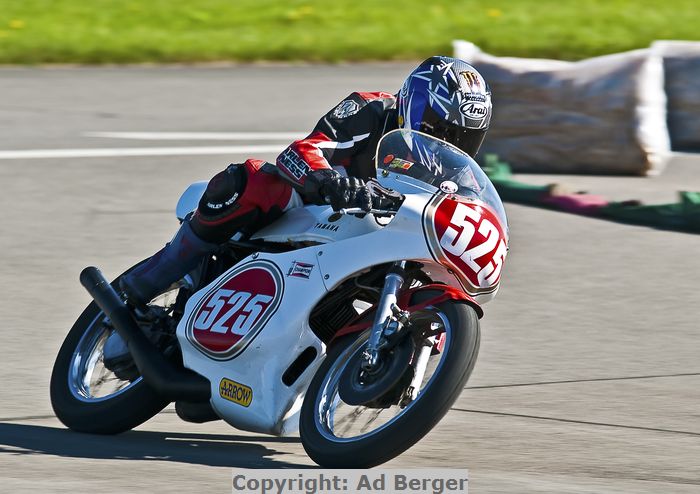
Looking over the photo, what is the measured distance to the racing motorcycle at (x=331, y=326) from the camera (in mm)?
4809

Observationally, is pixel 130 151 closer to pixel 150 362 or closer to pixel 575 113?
pixel 575 113

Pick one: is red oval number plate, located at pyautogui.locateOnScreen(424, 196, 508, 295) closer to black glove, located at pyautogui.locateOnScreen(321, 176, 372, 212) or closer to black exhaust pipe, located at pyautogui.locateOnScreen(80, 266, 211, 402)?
black glove, located at pyautogui.locateOnScreen(321, 176, 372, 212)

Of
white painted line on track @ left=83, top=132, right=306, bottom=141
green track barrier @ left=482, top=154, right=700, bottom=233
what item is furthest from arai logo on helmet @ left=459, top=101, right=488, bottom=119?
white painted line on track @ left=83, top=132, right=306, bottom=141

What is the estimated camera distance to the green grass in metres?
16.7

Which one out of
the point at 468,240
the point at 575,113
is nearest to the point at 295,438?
the point at 468,240

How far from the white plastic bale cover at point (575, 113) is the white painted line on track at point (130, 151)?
1993 millimetres

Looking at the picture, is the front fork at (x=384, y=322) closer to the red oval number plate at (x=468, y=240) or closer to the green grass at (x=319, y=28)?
the red oval number plate at (x=468, y=240)

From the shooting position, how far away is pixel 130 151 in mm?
12195

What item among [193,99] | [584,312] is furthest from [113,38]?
[584,312]

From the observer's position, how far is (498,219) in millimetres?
5109

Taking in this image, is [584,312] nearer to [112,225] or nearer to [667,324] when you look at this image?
[667,324]

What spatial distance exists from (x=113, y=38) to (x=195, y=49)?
1061 millimetres

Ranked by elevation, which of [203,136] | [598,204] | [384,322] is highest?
[384,322]

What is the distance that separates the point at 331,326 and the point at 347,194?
1.73 feet
